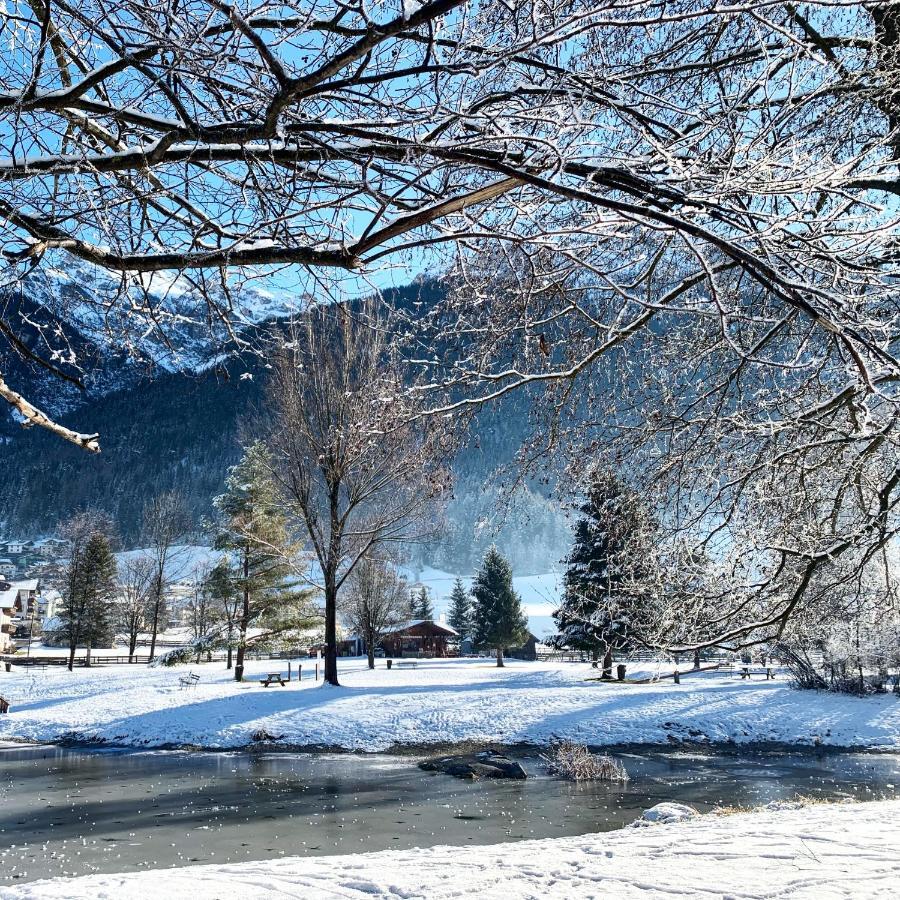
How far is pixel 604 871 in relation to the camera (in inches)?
209

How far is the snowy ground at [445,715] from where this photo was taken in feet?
66.0

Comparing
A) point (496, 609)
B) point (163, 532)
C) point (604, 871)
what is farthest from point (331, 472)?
point (163, 532)

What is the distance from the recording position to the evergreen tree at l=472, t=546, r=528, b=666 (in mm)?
48938

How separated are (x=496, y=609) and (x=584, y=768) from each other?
3453 centimetres

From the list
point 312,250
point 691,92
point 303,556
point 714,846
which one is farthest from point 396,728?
point 312,250

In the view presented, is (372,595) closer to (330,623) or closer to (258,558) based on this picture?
(258,558)

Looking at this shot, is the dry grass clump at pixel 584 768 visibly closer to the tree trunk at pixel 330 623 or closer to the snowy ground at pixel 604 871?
the snowy ground at pixel 604 871

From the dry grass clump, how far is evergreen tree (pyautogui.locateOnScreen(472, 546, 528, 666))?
32815 millimetres

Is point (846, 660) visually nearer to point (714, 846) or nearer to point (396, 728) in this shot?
point (396, 728)

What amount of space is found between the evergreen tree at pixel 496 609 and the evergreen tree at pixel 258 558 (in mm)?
19223

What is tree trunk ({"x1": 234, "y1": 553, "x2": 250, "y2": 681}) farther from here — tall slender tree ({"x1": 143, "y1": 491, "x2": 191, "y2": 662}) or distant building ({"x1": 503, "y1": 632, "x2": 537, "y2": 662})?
distant building ({"x1": 503, "y1": 632, "x2": 537, "y2": 662})

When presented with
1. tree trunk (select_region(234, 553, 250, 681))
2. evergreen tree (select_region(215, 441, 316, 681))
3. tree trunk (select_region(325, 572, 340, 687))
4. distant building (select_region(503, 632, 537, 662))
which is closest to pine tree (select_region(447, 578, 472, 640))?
distant building (select_region(503, 632, 537, 662))

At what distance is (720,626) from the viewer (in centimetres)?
620

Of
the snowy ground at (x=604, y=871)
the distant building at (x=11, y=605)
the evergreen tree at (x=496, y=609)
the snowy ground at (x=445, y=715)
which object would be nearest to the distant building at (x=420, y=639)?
the evergreen tree at (x=496, y=609)
